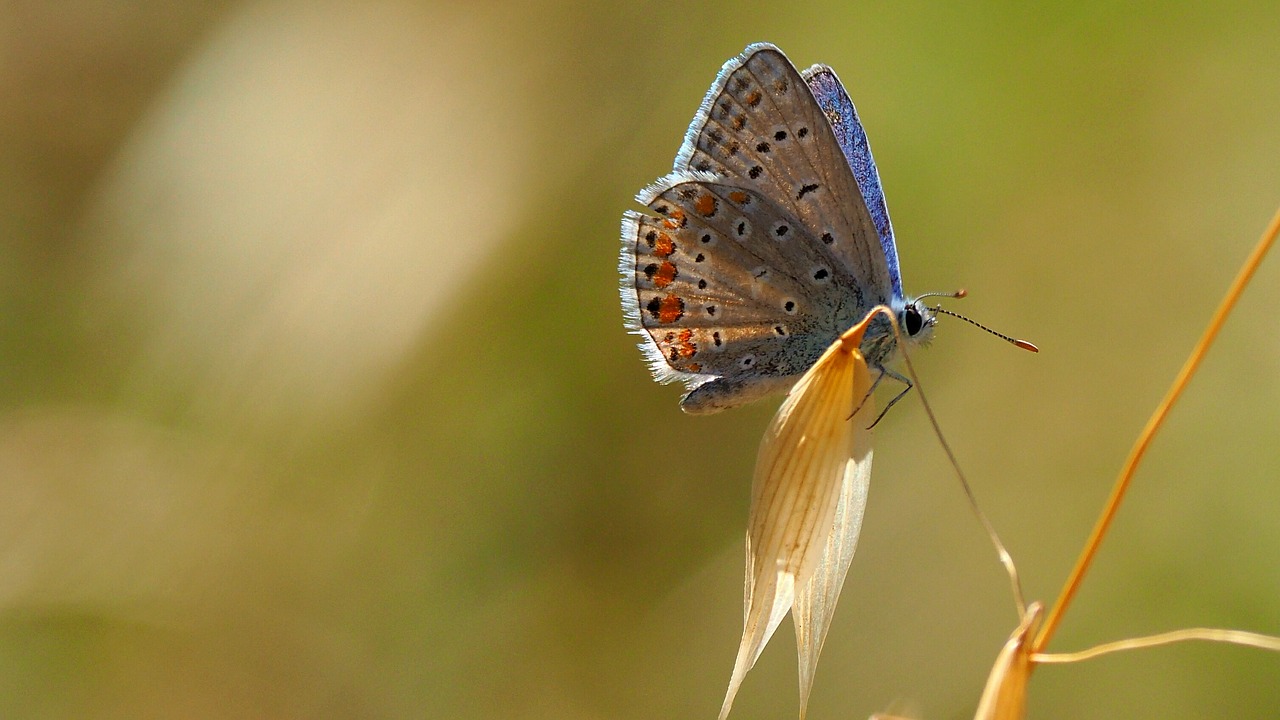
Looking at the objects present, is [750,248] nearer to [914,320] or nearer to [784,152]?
[784,152]

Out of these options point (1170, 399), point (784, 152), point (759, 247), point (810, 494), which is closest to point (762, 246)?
point (759, 247)

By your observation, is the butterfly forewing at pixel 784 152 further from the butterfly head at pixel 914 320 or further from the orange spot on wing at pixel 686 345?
the orange spot on wing at pixel 686 345

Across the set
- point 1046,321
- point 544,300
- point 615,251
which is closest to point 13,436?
point 544,300

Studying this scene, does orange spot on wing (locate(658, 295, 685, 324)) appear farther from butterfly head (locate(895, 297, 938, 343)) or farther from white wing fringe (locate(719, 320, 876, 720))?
white wing fringe (locate(719, 320, 876, 720))

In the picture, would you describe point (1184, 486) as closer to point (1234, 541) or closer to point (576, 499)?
point (1234, 541)

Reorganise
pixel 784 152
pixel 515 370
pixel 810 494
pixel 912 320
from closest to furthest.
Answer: pixel 810 494 → pixel 784 152 → pixel 912 320 → pixel 515 370

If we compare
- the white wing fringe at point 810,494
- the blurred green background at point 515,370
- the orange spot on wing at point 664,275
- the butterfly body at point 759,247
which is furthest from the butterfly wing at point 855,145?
the blurred green background at point 515,370
